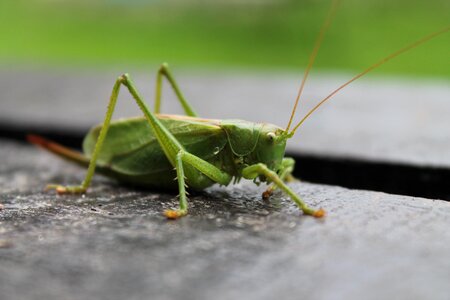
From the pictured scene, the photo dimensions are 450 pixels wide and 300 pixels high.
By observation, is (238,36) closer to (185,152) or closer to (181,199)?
(185,152)

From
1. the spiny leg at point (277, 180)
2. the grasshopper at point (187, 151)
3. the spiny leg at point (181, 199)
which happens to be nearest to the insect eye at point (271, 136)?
the grasshopper at point (187, 151)

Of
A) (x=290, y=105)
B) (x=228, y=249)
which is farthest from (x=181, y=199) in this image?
(x=290, y=105)

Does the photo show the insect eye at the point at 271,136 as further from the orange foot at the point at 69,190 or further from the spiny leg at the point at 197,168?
the orange foot at the point at 69,190

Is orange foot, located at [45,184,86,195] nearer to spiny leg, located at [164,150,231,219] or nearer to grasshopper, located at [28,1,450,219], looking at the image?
grasshopper, located at [28,1,450,219]

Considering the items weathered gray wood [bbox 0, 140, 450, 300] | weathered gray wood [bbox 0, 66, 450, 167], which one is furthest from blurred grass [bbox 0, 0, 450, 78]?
weathered gray wood [bbox 0, 140, 450, 300]

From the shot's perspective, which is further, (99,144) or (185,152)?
(99,144)

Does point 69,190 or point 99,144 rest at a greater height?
point 99,144
